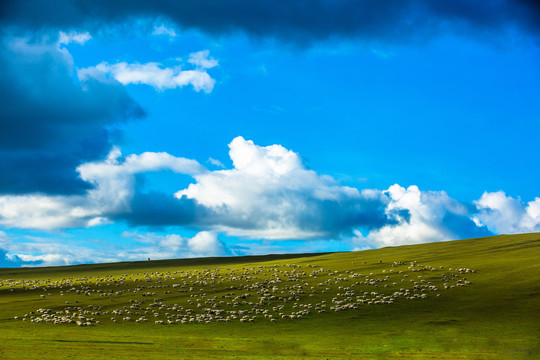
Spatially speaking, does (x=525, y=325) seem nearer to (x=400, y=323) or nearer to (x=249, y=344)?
→ (x=400, y=323)

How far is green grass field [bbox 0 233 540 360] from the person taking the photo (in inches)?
1809

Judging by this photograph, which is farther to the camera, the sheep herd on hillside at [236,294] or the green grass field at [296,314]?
the sheep herd on hillside at [236,294]

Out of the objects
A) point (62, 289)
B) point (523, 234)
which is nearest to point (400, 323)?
point (62, 289)

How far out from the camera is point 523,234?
495 ft

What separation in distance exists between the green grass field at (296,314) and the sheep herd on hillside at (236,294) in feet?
0.65

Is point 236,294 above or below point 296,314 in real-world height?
above

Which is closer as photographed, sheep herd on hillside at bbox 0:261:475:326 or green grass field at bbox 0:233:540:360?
green grass field at bbox 0:233:540:360

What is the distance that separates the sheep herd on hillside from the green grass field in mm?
199

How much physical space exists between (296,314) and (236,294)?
17745 mm

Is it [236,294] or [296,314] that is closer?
[296,314]

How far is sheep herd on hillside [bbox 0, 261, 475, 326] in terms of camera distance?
215ft

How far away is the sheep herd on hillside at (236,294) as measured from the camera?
65.4 m

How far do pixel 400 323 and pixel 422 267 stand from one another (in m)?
41.2

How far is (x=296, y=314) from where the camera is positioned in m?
63.5
